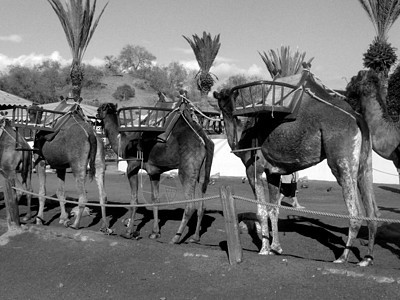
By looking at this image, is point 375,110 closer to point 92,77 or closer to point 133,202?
point 133,202

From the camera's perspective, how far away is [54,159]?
1059 cm

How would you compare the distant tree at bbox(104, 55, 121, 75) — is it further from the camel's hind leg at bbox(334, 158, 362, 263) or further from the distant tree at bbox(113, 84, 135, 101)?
the camel's hind leg at bbox(334, 158, 362, 263)

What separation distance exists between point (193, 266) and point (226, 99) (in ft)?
9.11

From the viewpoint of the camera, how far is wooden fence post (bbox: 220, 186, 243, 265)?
6.81 m

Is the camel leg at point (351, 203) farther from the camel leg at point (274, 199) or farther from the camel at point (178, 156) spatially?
the camel at point (178, 156)

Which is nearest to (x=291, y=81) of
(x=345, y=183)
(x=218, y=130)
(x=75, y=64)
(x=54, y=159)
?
(x=345, y=183)

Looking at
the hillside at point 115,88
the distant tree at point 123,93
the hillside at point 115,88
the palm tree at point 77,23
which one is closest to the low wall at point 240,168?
the palm tree at point 77,23

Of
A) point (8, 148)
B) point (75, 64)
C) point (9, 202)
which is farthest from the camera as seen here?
point (75, 64)

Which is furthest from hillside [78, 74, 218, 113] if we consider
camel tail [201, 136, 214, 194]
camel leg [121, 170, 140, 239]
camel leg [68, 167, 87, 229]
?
camel tail [201, 136, 214, 194]

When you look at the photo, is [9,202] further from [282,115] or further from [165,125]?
[282,115]

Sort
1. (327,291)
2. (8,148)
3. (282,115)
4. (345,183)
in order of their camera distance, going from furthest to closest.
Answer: (8,148) → (282,115) → (345,183) → (327,291)

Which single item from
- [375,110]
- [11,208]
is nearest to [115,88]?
[11,208]

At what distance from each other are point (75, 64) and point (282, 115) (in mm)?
24259

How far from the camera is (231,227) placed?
693 cm
